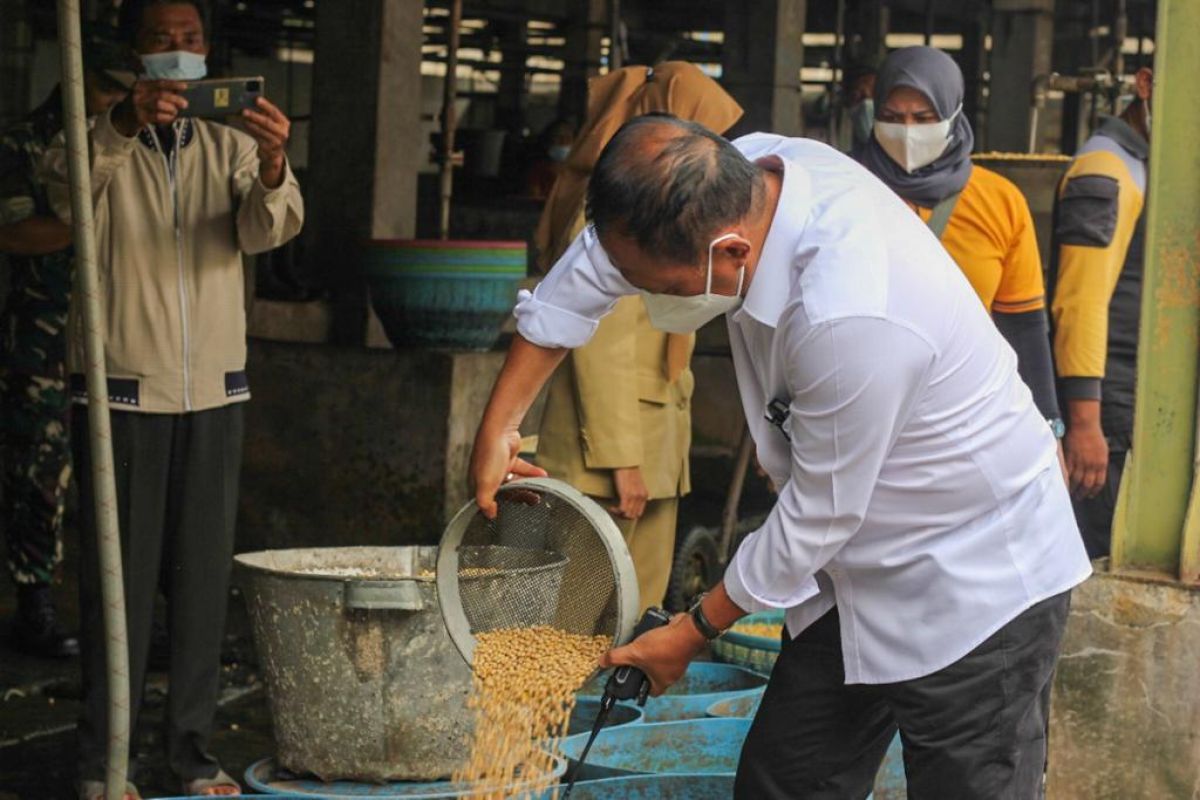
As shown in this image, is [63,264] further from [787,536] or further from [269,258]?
[787,536]

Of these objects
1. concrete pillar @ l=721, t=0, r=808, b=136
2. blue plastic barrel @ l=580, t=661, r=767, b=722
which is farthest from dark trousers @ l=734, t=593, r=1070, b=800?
concrete pillar @ l=721, t=0, r=808, b=136

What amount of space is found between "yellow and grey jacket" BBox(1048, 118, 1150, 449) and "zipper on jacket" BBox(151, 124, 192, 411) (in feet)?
7.67

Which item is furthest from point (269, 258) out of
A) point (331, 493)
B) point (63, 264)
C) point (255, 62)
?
point (255, 62)

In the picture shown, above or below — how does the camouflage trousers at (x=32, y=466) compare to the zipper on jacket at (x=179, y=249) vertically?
below

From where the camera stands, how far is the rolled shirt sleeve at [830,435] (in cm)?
261

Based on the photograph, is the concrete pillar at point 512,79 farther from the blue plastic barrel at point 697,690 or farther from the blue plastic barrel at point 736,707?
the blue plastic barrel at point 736,707

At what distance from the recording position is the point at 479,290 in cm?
726

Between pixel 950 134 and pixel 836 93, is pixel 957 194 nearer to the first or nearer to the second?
pixel 950 134

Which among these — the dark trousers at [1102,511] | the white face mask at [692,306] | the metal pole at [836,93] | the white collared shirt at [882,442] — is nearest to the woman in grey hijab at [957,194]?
the dark trousers at [1102,511]

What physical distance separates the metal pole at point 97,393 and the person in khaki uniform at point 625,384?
1328 millimetres

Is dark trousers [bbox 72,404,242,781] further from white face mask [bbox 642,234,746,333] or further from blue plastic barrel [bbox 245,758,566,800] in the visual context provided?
white face mask [bbox 642,234,746,333]

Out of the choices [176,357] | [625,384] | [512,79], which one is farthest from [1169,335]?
[512,79]

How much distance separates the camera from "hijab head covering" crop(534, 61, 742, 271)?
4.68 m

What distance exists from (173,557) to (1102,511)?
261 cm
